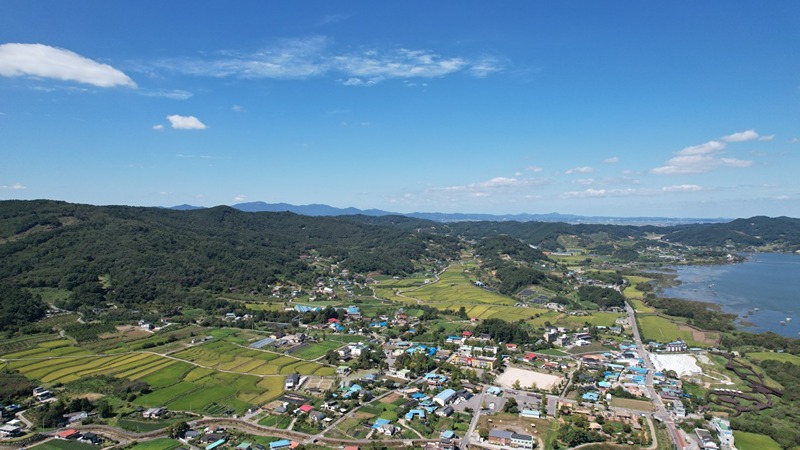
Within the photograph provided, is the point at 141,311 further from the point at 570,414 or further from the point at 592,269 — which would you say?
the point at 592,269

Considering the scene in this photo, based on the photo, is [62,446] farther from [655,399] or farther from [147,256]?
[147,256]

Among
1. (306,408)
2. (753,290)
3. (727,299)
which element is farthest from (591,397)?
(753,290)

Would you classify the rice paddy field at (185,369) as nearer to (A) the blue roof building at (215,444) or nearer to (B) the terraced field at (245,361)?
(B) the terraced field at (245,361)

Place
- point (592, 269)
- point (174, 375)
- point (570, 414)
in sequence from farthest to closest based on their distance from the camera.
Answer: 1. point (592, 269)
2. point (174, 375)
3. point (570, 414)

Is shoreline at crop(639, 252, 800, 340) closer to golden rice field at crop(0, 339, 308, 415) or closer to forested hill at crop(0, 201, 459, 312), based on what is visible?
forested hill at crop(0, 201, 459, 312)

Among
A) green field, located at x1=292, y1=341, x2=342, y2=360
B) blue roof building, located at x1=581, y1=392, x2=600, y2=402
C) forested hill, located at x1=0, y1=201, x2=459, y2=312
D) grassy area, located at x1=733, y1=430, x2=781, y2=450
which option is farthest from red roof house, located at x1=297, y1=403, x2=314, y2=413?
forested hill, located at x1=0, y1=201, x2=459, y2=312

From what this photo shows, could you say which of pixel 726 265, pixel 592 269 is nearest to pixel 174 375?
pixel 592 269
